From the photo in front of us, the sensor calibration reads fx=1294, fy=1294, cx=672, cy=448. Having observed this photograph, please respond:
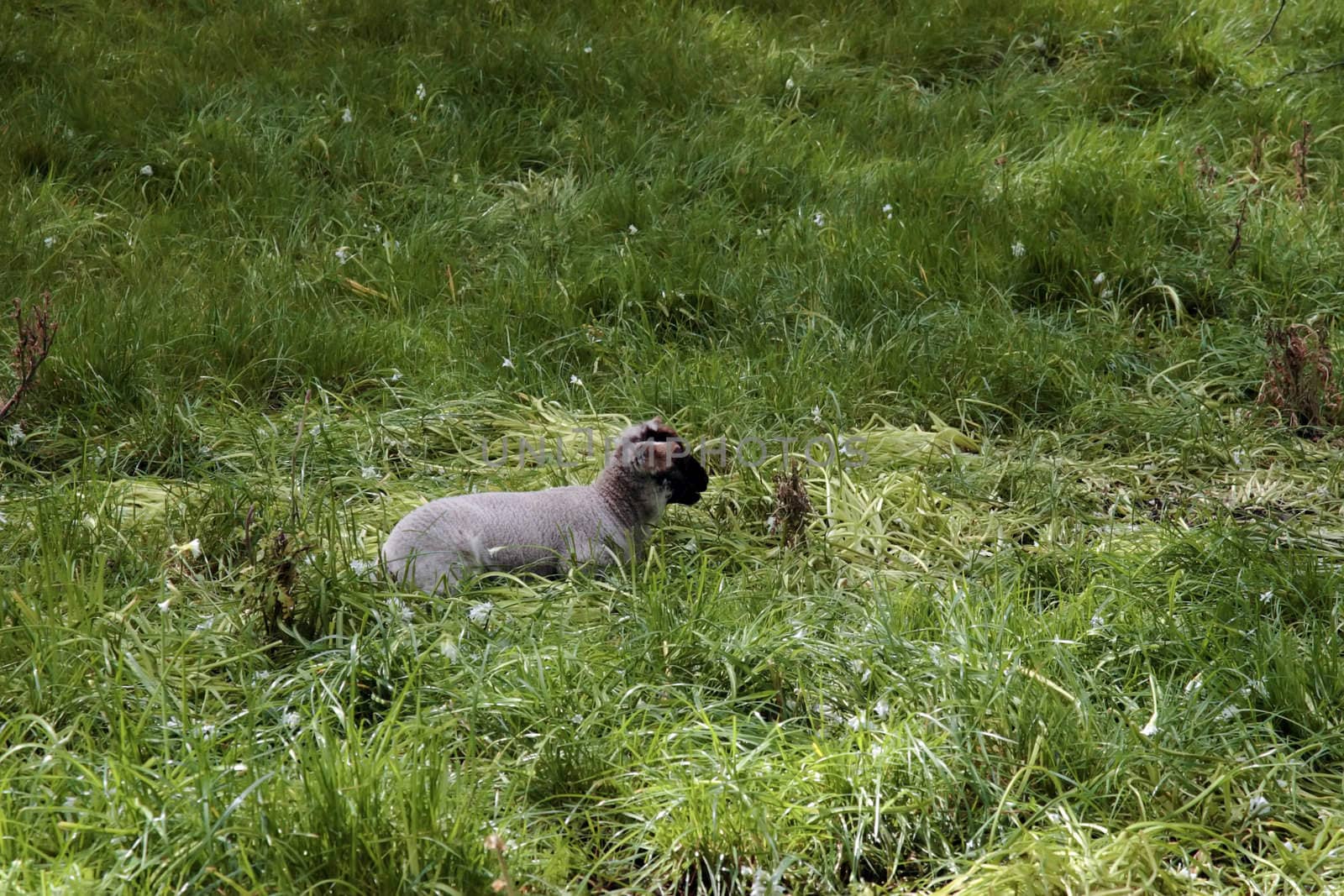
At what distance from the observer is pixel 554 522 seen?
3.55 metres

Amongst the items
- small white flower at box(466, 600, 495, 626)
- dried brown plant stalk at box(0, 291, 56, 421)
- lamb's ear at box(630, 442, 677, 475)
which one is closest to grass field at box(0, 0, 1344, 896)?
small white flower at box(466, 600, 495, 626)

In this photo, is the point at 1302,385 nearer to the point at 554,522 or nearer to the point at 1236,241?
the point at 1236,241

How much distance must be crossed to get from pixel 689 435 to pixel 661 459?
0.90 m

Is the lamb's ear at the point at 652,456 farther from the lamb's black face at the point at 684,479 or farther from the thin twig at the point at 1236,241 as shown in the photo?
the thin twig at the point at 1236,241

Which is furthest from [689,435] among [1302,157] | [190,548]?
[1302,157]

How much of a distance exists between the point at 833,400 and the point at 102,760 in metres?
2.81

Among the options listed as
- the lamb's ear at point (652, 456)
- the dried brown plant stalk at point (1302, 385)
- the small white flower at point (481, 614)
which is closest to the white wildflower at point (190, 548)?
the small white flower at point (481, 614)

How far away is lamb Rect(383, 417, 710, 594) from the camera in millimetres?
3328

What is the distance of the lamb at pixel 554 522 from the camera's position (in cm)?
333

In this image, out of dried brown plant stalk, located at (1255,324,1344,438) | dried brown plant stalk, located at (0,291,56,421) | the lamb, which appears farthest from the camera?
dried brown plant stalk, located at (1255,324,1344,438)

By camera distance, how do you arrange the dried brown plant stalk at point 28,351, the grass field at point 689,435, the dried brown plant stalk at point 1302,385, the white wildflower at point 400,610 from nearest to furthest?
the grass field at point 689,435 → the white wildflower at point 400,610 → the dried brown plant stalk at point 28,351 → the dried brown plant stalk at point 1302,385

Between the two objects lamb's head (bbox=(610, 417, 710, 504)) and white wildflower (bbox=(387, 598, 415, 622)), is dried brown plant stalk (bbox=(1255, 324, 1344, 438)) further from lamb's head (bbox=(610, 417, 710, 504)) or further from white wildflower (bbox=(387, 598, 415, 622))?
white wildflower (bbox=(387, 598, 415, 622))

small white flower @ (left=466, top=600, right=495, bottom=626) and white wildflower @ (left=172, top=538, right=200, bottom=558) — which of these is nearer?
small white flower @ (left=466, top=600, right=495, bottom=626)

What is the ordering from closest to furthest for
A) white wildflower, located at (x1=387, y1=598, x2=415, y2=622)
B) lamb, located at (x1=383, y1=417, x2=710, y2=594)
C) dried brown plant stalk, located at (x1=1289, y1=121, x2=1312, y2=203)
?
white wildflower, located at (x1=387, y1=598, x2=415, y2=622) < lamb, located at (x1=383, y1=417, x2=710, y2=594) < dried brown plant stalk, located at (x1=1289, y1=121, x2=1312, y2=203)
